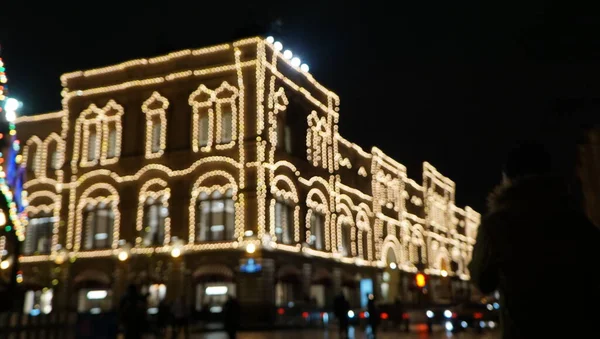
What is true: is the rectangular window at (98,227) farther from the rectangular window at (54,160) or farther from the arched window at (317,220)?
the arched window at (317,220)

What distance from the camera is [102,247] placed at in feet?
130

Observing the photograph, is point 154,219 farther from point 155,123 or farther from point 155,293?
point 155,123

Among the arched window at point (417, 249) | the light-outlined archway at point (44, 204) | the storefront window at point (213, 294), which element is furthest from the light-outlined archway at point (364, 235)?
the light-outlined archway at point (44, 204)

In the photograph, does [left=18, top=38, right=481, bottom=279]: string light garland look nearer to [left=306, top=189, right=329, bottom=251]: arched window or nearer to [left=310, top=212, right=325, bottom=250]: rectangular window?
[left=306, top=189, right=329, bottom=251]: arched window

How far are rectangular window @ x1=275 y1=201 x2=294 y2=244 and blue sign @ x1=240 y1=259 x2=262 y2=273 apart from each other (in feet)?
10.1

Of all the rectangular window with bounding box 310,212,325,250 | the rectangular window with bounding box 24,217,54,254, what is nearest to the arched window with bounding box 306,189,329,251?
the rectangular window with bounding box 310,212,325,250

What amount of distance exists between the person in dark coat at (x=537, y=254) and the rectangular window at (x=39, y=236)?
135 feet

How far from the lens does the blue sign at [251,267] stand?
34812 mm

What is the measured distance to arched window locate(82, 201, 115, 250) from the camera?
3997 cm

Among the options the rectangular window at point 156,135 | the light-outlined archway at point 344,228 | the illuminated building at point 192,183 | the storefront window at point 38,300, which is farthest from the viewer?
the light-outlined archway at point 344,228

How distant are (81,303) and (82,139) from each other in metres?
10.6

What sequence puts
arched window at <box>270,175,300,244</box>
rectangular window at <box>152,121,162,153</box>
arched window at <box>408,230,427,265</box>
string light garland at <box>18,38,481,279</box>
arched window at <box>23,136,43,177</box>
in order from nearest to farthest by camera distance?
1. string light garland at <box>18,38,481,279</box>
2. arched window at <box>270,175,300,244</box>
3. rectangular window at <box>152,121,162,153</box>
4. arched window at <box>23,136,43,177</box>
5. arched window at <box>408,230,427,265</box>

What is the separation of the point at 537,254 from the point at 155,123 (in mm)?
38332

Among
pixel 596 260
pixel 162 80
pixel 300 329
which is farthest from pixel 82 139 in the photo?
pixel 596 260
